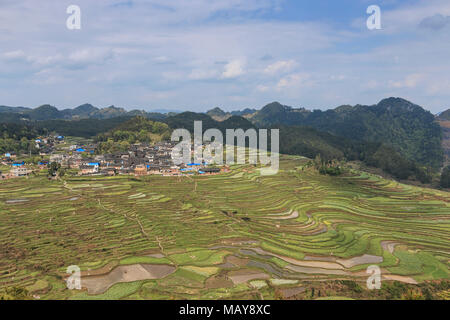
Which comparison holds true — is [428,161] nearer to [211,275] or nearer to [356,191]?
[356,191]

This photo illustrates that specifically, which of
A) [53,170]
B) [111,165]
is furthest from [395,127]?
[53,170]

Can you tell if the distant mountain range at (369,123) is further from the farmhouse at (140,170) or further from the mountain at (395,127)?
the farmhouse at (140,170)

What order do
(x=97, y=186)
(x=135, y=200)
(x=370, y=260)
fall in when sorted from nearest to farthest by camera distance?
(x=370, y=260) → (x=135, y=200) → (x=97, y=186)

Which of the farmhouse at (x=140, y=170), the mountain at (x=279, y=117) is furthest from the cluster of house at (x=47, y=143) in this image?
the mountain at (x=279, y=117)

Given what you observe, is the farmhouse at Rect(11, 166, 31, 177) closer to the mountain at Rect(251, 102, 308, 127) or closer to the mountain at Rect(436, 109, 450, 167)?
the mountain at Rect(436, 109, 450, 167)

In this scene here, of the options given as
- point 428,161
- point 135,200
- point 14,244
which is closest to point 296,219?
point 135,200
